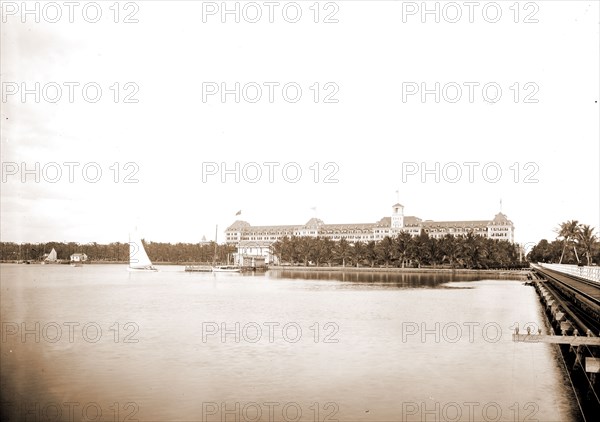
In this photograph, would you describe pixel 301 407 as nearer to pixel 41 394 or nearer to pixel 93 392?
pixel 93 392

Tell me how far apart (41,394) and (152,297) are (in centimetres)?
4319

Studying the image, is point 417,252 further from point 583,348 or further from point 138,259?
point 583,348

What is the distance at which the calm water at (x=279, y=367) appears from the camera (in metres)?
18.8

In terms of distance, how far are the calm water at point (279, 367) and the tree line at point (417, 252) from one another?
9667cm

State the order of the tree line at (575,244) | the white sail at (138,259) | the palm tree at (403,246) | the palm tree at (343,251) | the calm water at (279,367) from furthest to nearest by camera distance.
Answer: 1. the palm tree at (343,251)
2. the palm tree at (403,246)
3. the white sail at (138,259)
4. the tree line at (575,244)
5. the calm water at (279,367)

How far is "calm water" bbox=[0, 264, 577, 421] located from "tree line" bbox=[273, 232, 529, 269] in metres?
96.7

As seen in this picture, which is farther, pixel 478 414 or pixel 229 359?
pixel 229 359

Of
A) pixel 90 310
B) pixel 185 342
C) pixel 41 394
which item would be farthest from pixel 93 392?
pixel 90 310

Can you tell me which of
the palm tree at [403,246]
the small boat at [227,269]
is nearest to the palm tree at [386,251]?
the palm tree at [403,246]

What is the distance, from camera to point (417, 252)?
14350 centimetres

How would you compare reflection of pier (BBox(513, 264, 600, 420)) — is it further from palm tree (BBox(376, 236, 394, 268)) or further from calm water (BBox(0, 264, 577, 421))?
palm tree (BBox(376, 236, 394, 268))

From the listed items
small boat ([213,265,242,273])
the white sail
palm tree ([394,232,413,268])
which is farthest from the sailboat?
palm tree ([394,232,413,268])

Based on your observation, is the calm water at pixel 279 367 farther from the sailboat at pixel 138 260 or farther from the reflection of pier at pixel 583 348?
the sailboat at pixel 138 260

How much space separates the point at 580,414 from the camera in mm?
17906
